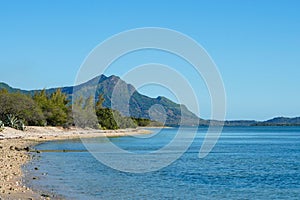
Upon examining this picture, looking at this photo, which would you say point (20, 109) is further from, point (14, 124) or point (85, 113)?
point (85, 113)

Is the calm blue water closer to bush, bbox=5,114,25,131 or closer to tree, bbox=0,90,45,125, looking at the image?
bush, bbox=5,114,25,131

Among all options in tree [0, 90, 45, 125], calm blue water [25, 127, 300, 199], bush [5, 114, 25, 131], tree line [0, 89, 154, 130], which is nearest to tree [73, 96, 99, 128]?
tree line [0, 89, 154, 130]

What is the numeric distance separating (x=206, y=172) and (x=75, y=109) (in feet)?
315

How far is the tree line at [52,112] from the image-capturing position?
317 ft

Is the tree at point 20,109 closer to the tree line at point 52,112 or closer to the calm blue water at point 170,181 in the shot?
the tree line at point 52,112

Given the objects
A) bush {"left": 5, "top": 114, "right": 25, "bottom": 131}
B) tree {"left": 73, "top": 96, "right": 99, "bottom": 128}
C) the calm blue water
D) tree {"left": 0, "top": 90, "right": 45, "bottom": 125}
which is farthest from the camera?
tree {"left": 73, "top": 96, "right": 99, "bottom": 128}

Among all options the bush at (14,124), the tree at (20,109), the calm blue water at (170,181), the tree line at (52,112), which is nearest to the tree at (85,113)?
the tree line at (52,112)

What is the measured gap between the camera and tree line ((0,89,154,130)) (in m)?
96.7

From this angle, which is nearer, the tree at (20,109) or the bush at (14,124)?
the bush at (14,124)

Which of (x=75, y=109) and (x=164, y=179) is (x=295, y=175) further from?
(x=75, y=109)

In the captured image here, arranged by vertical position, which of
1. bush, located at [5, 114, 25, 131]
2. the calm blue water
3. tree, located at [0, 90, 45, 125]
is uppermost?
tree, located at [0, 90, 45, 125]

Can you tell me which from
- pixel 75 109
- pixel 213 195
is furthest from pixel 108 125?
pixel 213 195

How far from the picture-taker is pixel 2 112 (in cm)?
9550

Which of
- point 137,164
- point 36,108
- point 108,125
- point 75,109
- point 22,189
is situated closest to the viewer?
point 22,189
